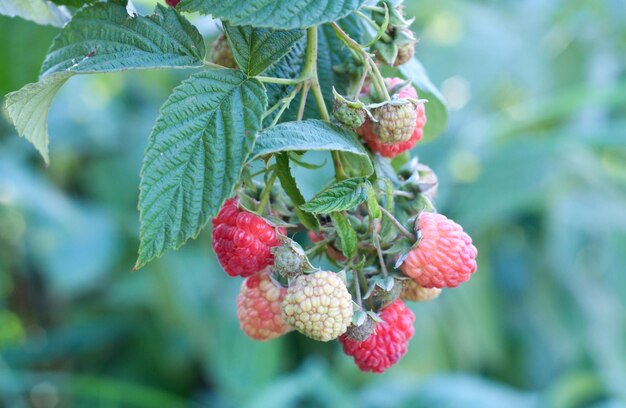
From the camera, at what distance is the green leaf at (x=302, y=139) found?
468mm

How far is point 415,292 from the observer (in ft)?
2.01

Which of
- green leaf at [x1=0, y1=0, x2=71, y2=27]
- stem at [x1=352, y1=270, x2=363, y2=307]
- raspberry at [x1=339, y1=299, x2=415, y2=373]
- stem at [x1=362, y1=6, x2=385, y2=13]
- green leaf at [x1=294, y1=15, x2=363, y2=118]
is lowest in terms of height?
raspberry at [x1=339, y1=299, x2=415, y2=373]

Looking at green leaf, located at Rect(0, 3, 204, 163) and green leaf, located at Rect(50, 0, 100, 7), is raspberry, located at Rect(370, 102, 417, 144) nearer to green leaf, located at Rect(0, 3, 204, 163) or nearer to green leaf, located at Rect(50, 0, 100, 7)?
green leaf, located at Rect(0, 3, 204, 163)

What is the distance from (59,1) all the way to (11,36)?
23 centimetres

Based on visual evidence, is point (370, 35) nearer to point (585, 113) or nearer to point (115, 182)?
point (115, 182)

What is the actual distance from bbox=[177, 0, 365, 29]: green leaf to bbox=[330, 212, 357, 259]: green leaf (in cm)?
14

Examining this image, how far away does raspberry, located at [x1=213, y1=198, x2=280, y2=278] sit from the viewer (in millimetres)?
537

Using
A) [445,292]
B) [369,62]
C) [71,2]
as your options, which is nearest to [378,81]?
[369,62]

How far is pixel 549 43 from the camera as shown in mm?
2508

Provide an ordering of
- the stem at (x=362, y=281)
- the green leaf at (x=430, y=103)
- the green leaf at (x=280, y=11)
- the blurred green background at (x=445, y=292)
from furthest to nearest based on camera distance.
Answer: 1. the blurred green background at (x=445, y=292)
2. the green leaf at (x=430, y=103)
3. the stem at (x=362, y=281)
4. the green leaf at (x=280, y=11)

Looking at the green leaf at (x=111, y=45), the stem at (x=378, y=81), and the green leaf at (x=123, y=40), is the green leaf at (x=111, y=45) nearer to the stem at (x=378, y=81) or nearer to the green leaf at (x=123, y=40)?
the green leaf at (x=123, y=40)

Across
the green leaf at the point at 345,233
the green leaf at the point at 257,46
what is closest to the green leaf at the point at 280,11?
the green leaf at the point at 257,46

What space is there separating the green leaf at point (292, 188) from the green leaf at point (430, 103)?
0.18 m

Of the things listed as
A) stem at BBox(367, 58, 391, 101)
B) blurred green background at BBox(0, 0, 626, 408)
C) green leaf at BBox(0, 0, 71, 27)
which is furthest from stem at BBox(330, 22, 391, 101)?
blurred green background at BBox(0, 0, 626, 408)
